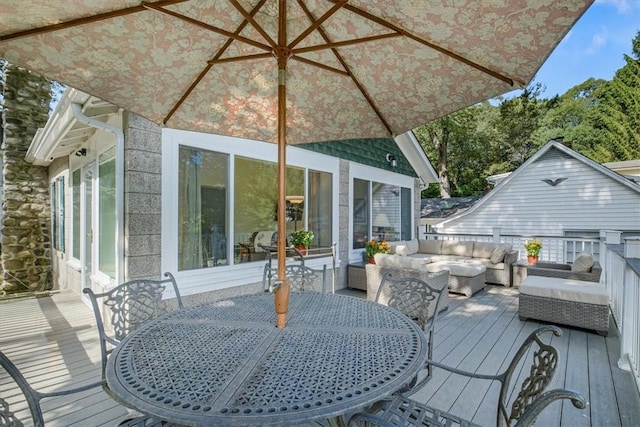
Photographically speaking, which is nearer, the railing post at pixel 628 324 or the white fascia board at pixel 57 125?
the railing post at pixel 628 324

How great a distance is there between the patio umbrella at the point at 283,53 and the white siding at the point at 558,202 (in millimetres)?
9986

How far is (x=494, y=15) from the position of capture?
62.8 inches

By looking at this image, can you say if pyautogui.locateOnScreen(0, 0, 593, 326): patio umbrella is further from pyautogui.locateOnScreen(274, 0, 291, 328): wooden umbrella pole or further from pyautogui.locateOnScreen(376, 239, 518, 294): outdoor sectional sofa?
pyautogui.locateOnScreen(376, 239, 518, 294): outdoor sectional sofa

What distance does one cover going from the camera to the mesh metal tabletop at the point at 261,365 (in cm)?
112

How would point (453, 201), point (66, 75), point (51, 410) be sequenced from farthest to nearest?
point (453, 201)
point (51, 410)
point (66, 75)

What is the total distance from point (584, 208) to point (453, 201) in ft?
19.9

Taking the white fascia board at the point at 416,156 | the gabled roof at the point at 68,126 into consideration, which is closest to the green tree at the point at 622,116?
the white fascia board at the point at 416,156

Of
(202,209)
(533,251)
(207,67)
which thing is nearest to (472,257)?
(533,251)

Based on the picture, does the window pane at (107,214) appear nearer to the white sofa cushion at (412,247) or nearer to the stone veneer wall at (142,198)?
the stone veneer wall at (142,198)

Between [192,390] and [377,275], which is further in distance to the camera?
[377,275]

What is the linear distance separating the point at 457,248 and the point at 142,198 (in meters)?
6.72

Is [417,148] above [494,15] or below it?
above

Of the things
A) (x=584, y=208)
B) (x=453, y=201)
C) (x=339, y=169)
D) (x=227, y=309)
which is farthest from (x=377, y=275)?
(x=453, y=201)

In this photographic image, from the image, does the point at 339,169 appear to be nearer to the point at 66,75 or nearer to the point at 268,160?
the point at 268,160
